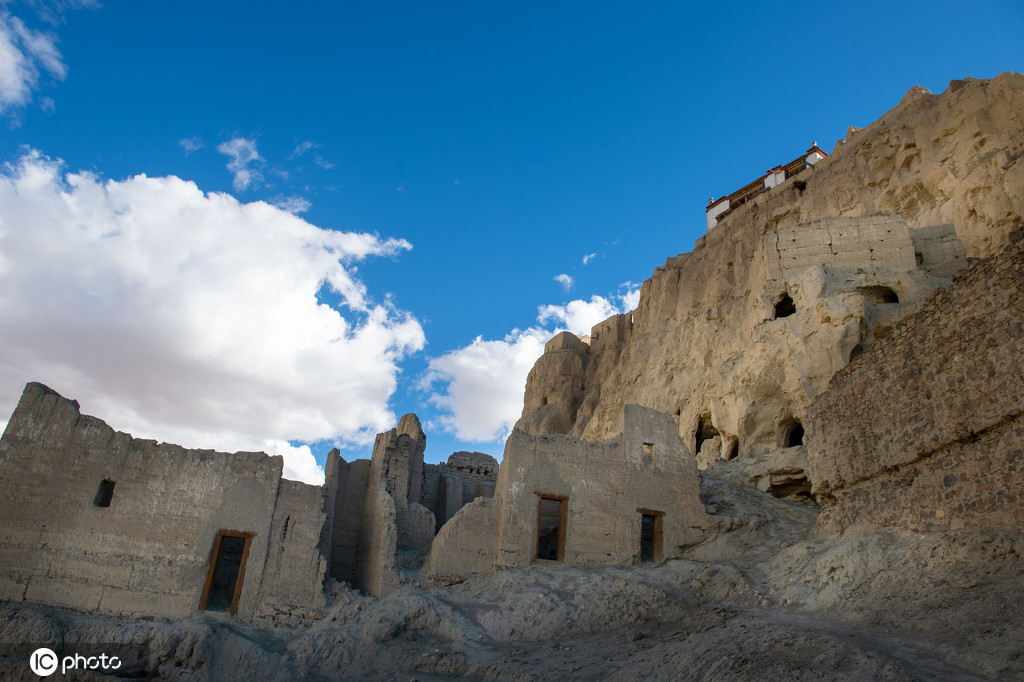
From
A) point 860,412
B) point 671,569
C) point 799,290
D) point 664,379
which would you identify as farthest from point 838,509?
point 664,379

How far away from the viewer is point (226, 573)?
1391 cm

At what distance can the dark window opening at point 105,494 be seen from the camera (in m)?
12.4

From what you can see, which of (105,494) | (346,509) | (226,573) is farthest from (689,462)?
(105,494)

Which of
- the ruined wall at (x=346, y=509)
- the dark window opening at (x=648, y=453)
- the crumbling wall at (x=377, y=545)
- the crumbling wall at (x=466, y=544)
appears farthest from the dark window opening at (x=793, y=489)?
the ruined wall at (x=346, y=509)

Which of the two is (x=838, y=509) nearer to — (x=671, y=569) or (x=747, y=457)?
(x=671, y=569)

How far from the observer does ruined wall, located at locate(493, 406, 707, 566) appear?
13.7 m

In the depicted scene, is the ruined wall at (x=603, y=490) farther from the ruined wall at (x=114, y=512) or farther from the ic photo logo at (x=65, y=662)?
the ic photo logo at (x=65, y=662)

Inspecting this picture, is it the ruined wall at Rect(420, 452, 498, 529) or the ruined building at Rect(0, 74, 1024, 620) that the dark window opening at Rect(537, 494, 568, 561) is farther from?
the ruined wall at Rect(420, 452, 498, 529)

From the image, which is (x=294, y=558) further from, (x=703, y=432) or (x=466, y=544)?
(x=703, y=432)

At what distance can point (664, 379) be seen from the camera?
3072 centimetres

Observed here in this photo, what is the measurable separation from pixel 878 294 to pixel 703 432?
24.1 feet

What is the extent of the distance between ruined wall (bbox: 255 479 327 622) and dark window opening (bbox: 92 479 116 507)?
301 cm

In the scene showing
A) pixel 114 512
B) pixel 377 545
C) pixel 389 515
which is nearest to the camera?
pixel 114 512

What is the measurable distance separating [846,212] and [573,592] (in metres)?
23.0
